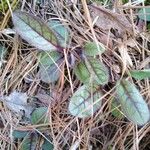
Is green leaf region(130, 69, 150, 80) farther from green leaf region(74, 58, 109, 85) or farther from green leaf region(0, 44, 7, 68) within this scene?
green leaf region(0, 44, 7, 68)

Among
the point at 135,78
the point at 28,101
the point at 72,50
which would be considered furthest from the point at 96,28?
the point at 28,101

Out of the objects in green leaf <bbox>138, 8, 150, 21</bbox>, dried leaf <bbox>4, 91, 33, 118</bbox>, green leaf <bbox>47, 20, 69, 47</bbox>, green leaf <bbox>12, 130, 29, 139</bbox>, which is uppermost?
green leaf <bbox>138, 8, 150, 21</bbox>

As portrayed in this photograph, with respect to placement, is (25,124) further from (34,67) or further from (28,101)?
(34,67)

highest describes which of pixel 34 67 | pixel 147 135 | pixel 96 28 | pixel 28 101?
pixel 96 28

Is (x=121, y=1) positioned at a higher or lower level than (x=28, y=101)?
higher

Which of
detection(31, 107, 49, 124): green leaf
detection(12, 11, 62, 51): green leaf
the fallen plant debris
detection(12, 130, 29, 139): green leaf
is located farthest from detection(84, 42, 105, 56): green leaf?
detection(12, 130, 29, 139): green leaf
